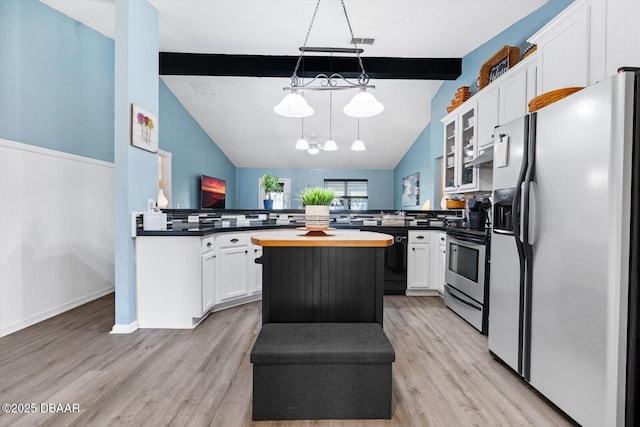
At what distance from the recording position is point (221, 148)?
833cm

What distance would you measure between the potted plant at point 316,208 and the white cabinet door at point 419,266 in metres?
2.45

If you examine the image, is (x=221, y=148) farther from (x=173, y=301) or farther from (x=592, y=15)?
(x=592, y=15)

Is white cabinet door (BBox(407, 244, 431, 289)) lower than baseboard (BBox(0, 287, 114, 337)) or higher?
higher

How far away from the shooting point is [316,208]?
80.8 inches

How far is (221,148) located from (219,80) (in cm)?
279

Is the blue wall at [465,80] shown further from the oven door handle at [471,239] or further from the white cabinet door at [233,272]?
the white cabinet door at [233,272]

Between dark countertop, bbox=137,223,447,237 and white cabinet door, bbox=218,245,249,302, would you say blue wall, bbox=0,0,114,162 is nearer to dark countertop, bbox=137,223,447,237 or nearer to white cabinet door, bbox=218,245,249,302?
dark countertop, bbox=137,223,447,237

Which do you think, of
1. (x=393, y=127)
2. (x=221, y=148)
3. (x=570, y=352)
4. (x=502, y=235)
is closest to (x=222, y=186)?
(x=221, y=148)

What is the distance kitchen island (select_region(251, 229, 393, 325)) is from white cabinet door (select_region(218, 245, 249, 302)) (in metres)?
1.55

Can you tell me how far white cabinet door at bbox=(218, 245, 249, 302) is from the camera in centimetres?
344

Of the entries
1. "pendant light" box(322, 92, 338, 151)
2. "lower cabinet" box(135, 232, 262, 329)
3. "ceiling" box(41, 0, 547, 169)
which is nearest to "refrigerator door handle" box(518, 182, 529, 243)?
"ceiling" box(41, 0, 547, 169)

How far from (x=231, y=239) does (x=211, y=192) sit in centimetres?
411

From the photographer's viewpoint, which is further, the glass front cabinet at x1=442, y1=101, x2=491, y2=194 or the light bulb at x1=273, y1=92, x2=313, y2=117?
the glass front cabinet at x1=442, y1=101, x2=491, y2=194

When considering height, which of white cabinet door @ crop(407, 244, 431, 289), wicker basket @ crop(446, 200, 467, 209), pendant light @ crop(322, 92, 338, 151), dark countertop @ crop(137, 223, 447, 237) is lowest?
white cabinet door @ crop(407, 244, 431, 289)
